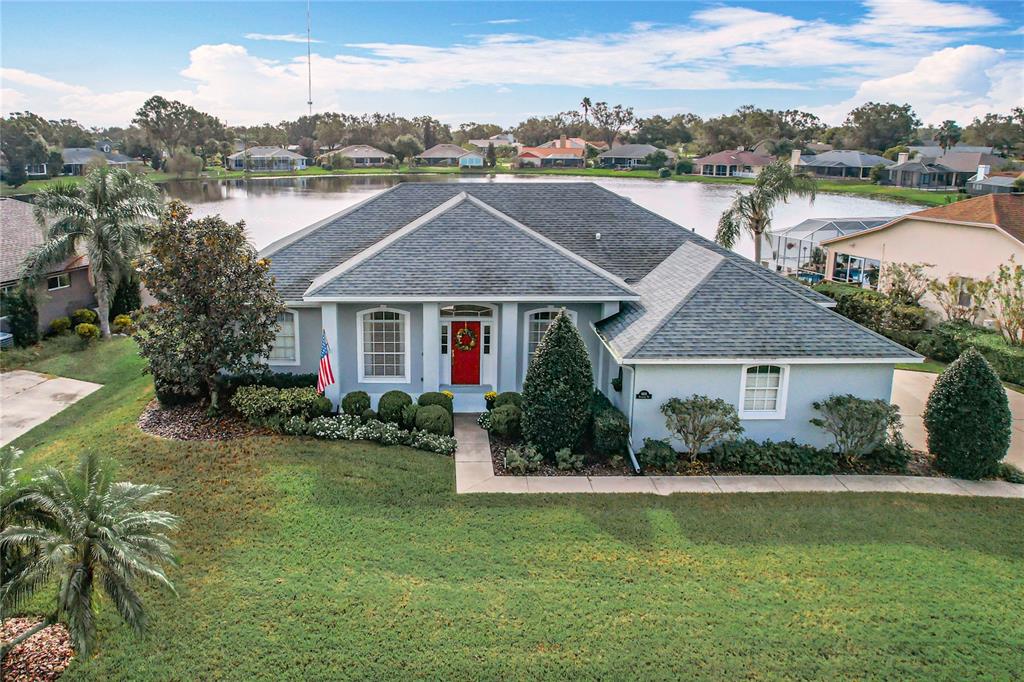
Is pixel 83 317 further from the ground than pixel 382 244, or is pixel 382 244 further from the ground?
pixel 382 244

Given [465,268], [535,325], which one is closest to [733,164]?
[535,325]

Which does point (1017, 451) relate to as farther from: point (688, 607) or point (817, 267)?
point (817, 267)

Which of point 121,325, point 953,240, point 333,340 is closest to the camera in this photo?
point 333,340

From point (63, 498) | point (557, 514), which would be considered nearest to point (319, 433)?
point (557, 514)

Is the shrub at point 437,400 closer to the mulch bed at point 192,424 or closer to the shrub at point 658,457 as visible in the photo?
the mulch bed at point 192,424

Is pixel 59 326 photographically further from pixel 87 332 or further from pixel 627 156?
pixel 627 156

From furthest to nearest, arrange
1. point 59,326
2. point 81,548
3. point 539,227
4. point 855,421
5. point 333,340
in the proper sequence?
1. point 59,326
2. point 539,227
3. point 333,340
4. point 855,421
5. point 81,548

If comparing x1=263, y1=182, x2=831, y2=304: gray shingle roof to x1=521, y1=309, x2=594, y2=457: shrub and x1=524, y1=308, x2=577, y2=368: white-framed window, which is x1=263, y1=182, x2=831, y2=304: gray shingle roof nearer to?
x1=524, y1=308, x2=577, y2=368: white-framed window
